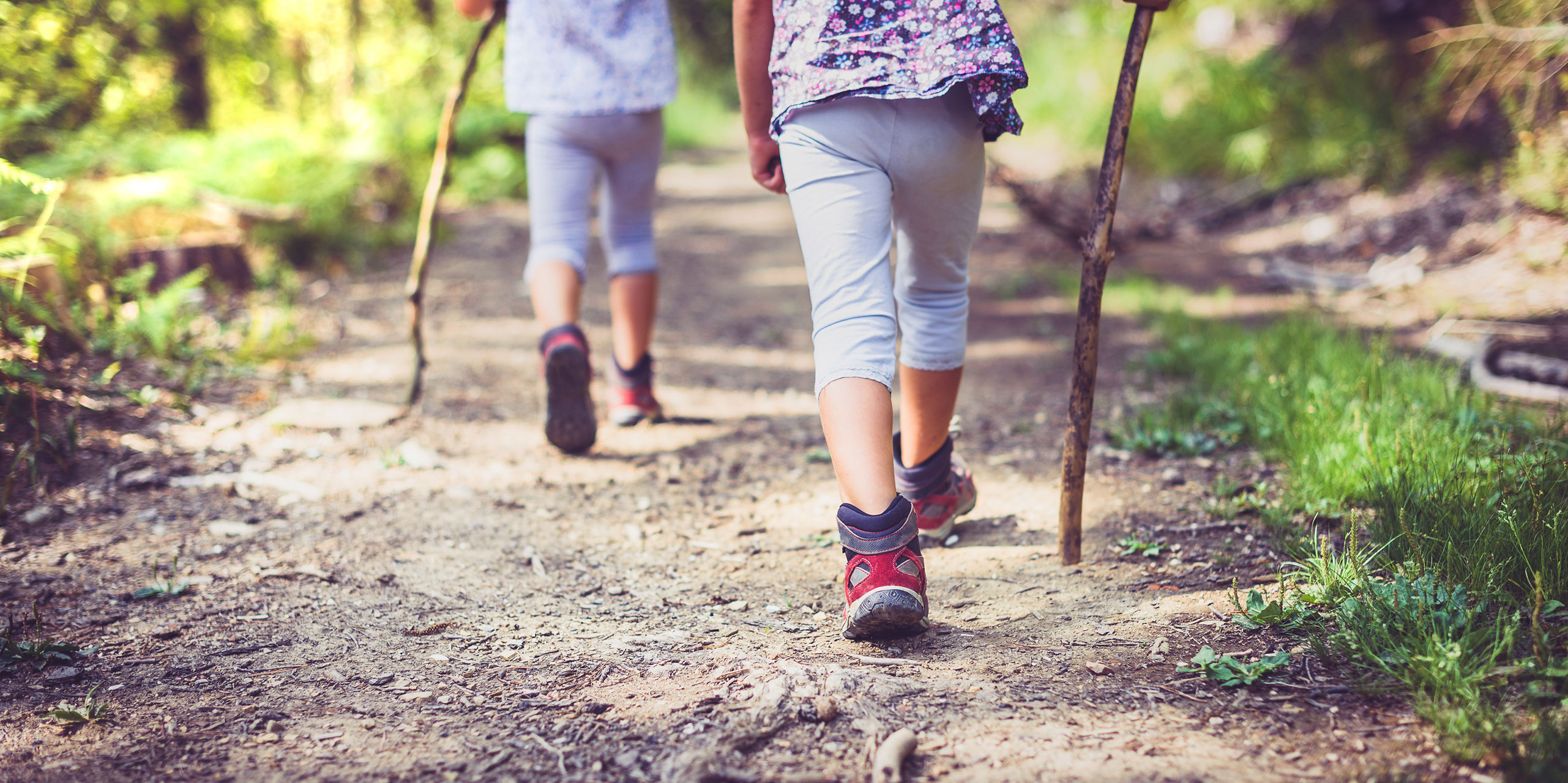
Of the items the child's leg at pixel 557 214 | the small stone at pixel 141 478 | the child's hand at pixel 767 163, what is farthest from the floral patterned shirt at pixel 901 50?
the small stone at pixel 141 478

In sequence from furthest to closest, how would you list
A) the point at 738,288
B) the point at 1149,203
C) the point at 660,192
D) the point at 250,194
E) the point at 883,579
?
the point at 660,192 < the point at 1149,203 < the point at 738,288 < the point at 250,194 < the point at 883,579

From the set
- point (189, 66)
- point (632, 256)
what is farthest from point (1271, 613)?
point (189, 66)

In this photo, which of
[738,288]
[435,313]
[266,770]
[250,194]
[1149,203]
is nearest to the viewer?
[266,770]

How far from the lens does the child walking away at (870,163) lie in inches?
67.2

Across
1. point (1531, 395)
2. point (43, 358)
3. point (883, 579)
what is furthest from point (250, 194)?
point (1531, 395)

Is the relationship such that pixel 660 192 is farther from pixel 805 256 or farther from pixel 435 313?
pixel 805 256

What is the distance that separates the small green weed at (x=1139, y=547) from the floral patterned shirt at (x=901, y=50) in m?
1.12

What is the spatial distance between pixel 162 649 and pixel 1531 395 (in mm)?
3762

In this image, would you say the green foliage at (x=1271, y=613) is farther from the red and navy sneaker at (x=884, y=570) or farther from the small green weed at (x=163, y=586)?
the small green weed at (x=163, y=586)

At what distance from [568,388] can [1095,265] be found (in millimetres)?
1640

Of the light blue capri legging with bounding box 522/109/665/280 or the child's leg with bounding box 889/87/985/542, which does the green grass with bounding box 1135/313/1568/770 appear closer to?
the child's leg with bounding box 889/87/985/542

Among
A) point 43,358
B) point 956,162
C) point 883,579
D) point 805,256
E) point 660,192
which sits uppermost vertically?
point 660,192

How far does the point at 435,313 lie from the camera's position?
4531 mm

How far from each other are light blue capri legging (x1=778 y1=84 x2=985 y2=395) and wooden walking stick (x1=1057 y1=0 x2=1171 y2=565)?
32cm
